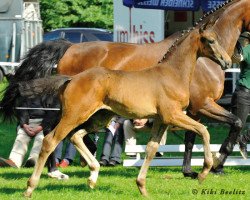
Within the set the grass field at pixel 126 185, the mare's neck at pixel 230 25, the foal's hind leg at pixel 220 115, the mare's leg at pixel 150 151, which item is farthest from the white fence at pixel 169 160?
the mare's leg at pixel 150 151

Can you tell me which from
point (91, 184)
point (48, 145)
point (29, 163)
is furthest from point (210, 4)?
point (48, 145)

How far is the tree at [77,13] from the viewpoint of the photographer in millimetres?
36969

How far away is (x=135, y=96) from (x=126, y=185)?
162 centimetres

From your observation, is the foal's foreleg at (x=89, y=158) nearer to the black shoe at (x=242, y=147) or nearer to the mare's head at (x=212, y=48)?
the mare's head at (x=212, y=48)

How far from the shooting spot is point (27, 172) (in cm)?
1243

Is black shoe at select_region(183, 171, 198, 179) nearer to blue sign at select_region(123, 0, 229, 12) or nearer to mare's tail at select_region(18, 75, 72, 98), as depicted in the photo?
mare's tail at select_region(18, 75, 72, 98)

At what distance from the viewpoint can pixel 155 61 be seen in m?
12.1

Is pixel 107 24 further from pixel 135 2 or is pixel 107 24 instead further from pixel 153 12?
pixel 135 2

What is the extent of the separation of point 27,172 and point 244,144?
314 cm

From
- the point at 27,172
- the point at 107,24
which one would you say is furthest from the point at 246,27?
the point at 107,24

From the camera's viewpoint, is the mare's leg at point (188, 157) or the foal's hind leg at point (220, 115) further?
the mare's leg at point (188, 157)

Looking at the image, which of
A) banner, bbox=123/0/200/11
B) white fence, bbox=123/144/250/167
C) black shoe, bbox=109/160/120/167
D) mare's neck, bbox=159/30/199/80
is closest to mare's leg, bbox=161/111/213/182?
mare's neck, bbox=159/30/199/80

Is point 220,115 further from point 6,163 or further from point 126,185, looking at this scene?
point 6,163

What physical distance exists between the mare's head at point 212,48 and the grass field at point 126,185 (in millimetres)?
1539
